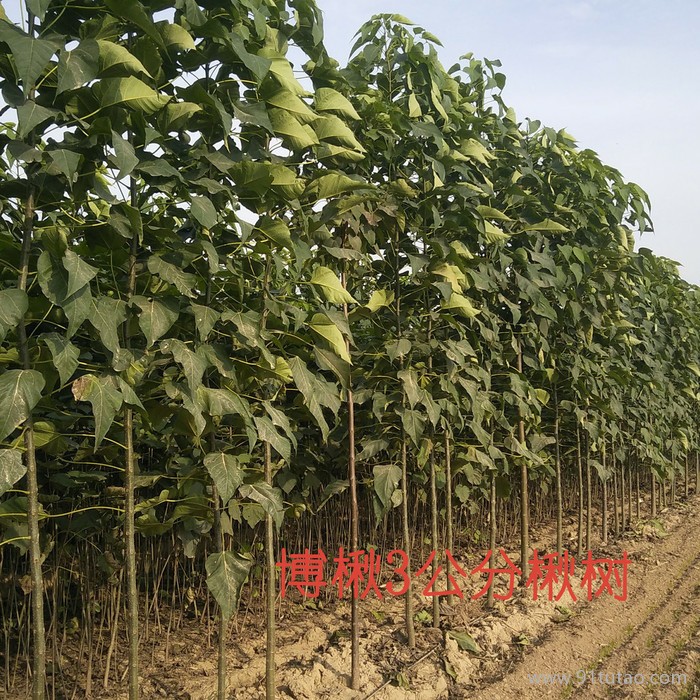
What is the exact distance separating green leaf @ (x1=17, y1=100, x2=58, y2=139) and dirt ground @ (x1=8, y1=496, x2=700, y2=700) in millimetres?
2635

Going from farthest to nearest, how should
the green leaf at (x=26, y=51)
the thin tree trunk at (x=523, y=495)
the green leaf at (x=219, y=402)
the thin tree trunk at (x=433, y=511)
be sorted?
the thin tree trunk at (x=523, y=495) < the thin tree trunk at (x=433, y=511) < the green leaf at (x=219, y=402) < the green leaf at (x=26, y=51)

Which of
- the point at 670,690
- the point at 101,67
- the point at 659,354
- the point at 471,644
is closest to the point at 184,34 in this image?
the point at 101,67

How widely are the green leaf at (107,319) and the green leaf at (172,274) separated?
0.17m

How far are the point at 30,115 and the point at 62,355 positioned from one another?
23.6 inches

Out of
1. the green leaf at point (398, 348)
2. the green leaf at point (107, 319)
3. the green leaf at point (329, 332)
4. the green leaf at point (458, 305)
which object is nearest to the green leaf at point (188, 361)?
the green leaf at point (107, 319)

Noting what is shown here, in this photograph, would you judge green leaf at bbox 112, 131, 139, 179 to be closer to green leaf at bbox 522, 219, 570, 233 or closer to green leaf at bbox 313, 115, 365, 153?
green leaf at bbox 313, 115, 365, 153

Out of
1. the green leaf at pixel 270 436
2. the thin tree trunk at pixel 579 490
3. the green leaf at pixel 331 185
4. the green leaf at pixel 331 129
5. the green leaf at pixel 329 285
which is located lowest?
the thin tree trunk at pixel 579 490

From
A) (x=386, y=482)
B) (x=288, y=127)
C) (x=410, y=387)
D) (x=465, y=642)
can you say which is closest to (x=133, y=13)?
(x=288, y=127)

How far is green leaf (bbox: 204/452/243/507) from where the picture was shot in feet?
7.06

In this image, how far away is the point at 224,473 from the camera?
86.3 inches

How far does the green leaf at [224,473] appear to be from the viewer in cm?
215

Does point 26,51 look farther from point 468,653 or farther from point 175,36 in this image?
point 468,653

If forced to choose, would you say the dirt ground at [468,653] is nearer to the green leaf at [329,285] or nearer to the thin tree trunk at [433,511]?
the thin tree trunk at [433,511]

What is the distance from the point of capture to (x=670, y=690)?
3.63 m
